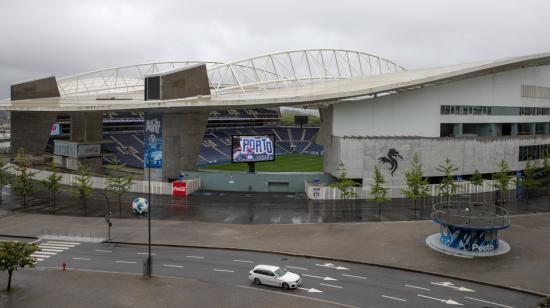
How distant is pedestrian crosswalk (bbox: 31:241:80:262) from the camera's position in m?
29.1

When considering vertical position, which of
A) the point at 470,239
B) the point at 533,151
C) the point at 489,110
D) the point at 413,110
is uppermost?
the point at 489,110

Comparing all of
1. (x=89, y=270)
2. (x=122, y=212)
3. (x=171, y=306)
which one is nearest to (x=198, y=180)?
(x=122, y=212)

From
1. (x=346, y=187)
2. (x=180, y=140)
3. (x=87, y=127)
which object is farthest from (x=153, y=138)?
(x=346, y=187)

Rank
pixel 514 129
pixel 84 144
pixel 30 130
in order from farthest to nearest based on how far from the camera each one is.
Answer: pixel 30 130
pixel 84 144
pixel 514 129

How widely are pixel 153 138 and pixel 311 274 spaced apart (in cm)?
3281

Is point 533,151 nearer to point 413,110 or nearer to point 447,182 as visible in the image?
point 413,110

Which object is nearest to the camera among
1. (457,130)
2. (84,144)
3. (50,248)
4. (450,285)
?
(450,285)

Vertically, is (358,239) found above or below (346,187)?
below

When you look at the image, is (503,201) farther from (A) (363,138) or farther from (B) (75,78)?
(B) (75,78)

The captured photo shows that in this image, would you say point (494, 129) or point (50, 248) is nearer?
point (50, 248)

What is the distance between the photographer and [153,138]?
53.0m

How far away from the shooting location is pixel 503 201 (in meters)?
45.6

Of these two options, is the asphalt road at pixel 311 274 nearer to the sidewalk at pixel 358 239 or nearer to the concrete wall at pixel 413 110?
the sidewalk at pixel 358 239

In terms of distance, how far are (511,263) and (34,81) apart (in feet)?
222
